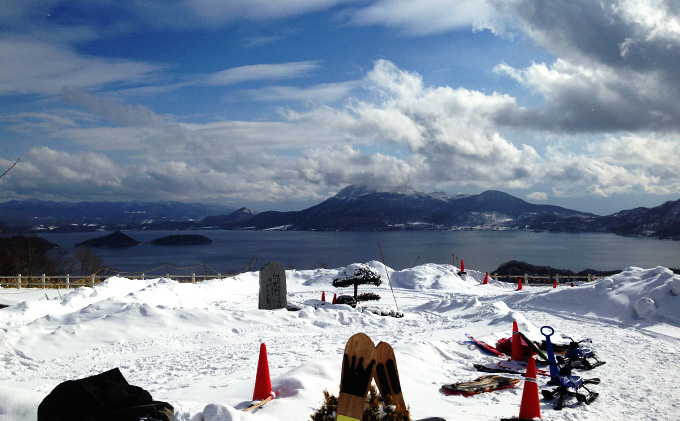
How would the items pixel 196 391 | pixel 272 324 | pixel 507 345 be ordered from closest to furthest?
pixel 196 391 → pixel 507 345 → pixel 272 324

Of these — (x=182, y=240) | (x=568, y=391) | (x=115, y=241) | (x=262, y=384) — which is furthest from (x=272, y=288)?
(x=182, y=240)

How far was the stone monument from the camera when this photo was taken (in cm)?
1864

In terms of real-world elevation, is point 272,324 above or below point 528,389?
below

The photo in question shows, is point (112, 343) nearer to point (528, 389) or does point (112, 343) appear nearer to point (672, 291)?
point (528, 389)

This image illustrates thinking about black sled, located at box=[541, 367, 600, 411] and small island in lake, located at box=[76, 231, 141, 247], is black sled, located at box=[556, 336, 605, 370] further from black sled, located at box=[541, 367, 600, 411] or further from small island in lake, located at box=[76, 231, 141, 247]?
small island in lake, located at box=[76, 231, 141, 247]

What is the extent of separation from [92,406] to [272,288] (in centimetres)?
1462

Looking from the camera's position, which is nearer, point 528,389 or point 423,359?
point 528,389

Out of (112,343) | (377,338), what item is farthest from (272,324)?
(112,343)

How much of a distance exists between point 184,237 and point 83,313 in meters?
178

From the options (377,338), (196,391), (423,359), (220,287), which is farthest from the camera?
(220,287)

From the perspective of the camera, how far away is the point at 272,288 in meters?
18.7

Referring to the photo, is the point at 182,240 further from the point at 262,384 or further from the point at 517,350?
the point at 262,384

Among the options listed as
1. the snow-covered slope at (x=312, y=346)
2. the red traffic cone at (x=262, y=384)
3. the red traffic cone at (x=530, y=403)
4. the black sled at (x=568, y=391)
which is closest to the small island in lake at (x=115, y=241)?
the snow-covered slope at (x=312, y=346)

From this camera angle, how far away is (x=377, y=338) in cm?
1266
